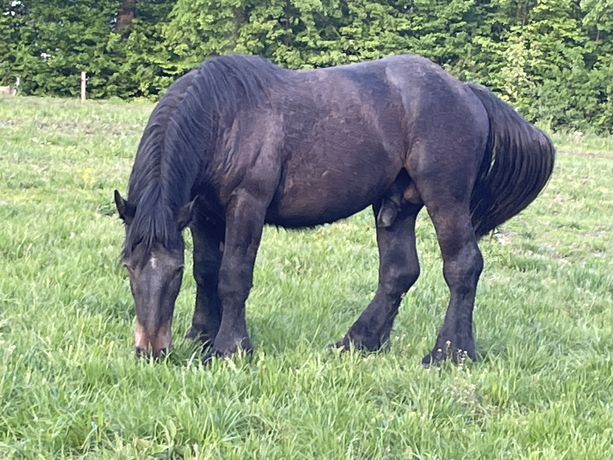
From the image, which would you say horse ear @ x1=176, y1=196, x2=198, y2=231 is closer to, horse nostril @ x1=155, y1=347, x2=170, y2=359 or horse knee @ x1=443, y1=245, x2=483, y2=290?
horse nostril @ x1=155, y1=347, x2=170, y2=359

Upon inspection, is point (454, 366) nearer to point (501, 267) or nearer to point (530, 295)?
point (530, 295)

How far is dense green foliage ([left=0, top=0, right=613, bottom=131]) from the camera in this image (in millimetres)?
24841

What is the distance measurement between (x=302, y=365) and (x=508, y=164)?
2.01m

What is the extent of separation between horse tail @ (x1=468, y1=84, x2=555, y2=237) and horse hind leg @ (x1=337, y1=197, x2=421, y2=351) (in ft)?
1.56

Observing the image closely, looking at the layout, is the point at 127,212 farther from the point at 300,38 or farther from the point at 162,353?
the point at 300,38

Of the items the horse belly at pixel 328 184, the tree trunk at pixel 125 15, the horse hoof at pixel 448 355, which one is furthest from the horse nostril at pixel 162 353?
the tree trunk at pixel 125 15

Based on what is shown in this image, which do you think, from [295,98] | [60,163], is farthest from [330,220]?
[60,163]

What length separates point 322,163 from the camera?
15.3 feet

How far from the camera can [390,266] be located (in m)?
5.13

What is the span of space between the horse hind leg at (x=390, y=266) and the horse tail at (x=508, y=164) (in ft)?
1.56

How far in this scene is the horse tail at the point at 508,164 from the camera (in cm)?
513

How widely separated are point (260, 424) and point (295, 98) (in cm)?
201

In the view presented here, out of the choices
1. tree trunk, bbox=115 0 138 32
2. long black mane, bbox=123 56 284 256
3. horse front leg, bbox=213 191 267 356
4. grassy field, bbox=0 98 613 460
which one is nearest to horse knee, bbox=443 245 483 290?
grassy field, bbox=0 98 613 460

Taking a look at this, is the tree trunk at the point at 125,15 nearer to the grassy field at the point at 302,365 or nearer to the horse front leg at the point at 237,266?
the grassy field at the point at 302,365
